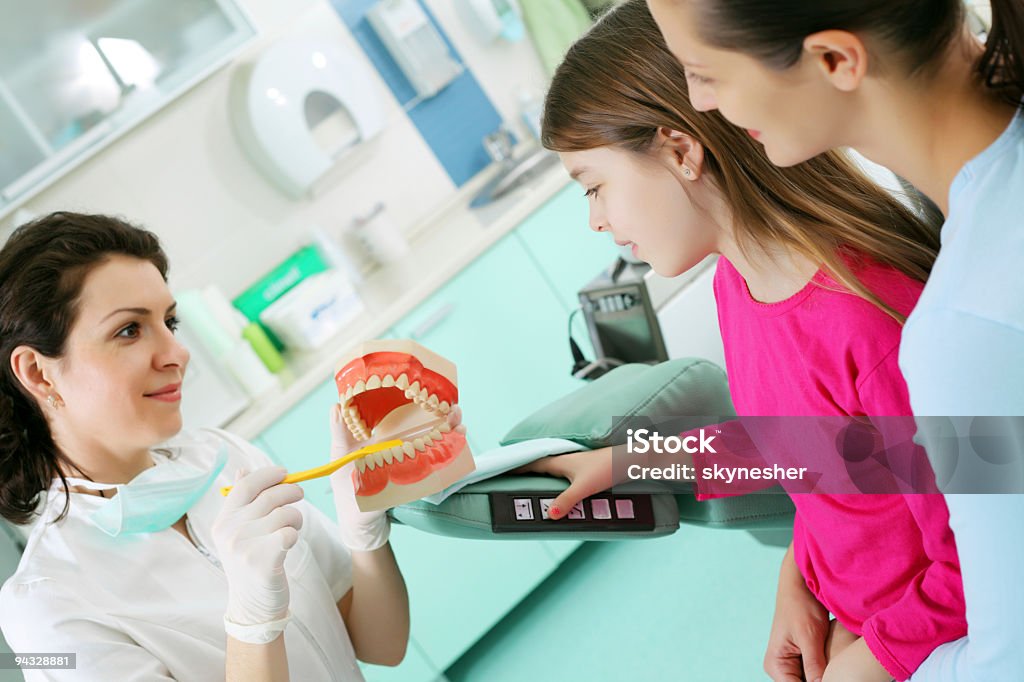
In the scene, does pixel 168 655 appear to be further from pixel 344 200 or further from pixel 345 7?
pixel 345 7

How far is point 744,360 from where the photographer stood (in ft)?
3.48

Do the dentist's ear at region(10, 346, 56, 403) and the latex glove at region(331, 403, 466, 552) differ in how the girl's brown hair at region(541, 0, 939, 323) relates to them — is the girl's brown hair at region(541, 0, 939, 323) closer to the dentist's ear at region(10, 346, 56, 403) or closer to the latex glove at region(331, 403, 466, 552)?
the latex glove at region(331, 403, 466, 552)

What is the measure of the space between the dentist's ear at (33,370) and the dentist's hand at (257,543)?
43cm

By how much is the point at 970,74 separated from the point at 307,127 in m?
2.36

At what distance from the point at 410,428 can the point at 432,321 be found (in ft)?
4.34

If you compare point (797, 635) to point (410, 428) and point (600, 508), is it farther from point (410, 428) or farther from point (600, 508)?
point (410, 428)

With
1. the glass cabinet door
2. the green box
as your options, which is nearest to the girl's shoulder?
the green box

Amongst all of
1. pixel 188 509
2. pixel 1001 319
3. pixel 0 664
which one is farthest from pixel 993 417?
pixel 0 664

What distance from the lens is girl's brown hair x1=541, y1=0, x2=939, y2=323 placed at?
2.96 ft

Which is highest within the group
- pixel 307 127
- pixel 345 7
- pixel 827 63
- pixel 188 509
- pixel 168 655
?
pixel 345 7

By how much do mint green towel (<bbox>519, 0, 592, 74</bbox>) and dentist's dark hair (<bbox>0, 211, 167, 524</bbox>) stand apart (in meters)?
2.15

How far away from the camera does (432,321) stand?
250 centimetres

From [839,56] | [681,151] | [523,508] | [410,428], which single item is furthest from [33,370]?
[839,56]

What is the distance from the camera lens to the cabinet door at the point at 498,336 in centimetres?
254
